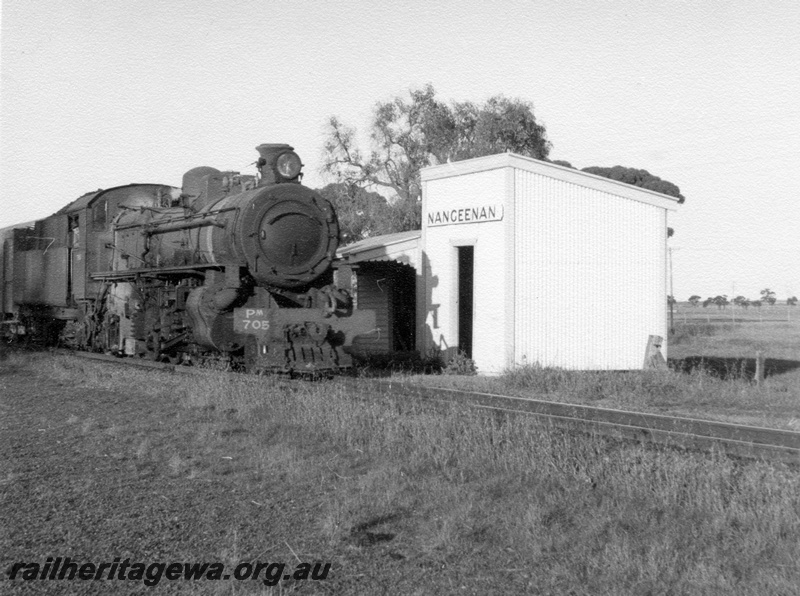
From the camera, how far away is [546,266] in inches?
715

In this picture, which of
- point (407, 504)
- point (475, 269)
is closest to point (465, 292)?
point (475, 269)

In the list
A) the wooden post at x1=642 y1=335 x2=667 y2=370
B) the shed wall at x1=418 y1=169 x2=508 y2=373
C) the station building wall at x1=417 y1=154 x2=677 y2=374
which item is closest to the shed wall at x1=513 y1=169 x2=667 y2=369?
the station building wall at x1=417 y1=154 x2=677 y2=374

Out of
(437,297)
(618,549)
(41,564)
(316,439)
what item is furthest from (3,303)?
→ (618,549)

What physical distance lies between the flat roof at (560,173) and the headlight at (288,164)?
207 inches

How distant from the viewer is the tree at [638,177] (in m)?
50.0

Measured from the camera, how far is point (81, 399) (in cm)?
1243

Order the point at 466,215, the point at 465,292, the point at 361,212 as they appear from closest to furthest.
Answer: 1. the point at 466,215
2. the point at 465,292
3. the point at 361,212

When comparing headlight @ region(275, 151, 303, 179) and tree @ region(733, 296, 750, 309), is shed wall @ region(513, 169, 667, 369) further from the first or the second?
tree @ region(733, 296, 750, 309)

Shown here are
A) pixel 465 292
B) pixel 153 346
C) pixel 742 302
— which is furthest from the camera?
pixel 742 302

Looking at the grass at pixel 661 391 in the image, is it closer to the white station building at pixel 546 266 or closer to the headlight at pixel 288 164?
the white station building at pixel 546 266

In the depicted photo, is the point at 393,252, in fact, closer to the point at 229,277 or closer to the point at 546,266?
the point at 546,266

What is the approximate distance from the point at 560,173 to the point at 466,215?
8.14ft

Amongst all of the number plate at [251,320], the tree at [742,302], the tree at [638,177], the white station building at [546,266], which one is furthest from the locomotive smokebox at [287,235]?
the tree at [742,302]

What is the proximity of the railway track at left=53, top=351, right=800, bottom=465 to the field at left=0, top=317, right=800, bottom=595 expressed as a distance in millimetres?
398
